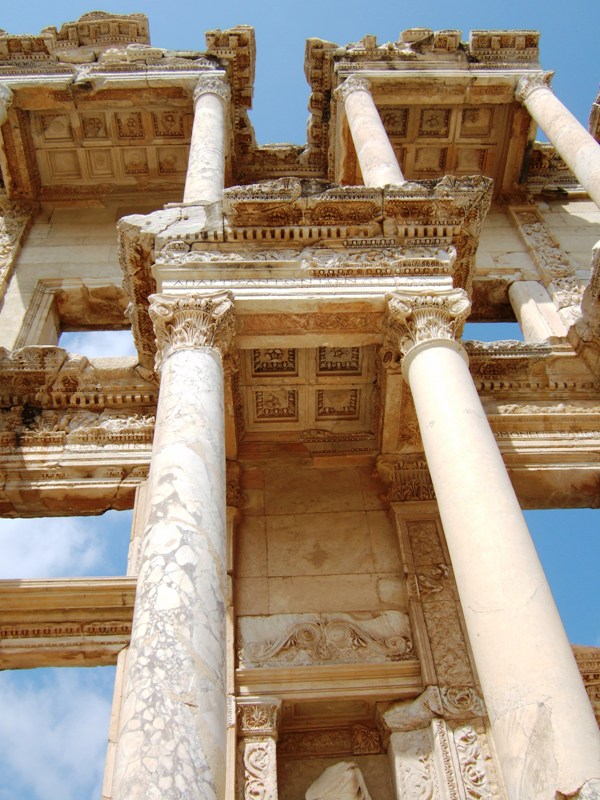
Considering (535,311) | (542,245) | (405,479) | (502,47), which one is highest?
(502,47)

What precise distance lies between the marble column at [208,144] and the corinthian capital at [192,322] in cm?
249

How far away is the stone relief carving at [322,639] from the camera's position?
28.8 ft

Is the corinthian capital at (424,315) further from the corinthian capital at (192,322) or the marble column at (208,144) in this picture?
the marble column at (208,144)

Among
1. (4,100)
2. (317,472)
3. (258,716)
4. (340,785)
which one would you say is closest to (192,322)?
(317,472)

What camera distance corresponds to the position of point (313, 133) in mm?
17609

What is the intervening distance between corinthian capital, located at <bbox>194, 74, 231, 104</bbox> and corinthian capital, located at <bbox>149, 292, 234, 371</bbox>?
7879 millimetres

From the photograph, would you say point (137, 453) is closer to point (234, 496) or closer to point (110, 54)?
point (234, 496)

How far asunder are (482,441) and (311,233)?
3.87m

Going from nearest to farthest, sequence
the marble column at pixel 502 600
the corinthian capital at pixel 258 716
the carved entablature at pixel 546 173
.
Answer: the marble column at pixel 502 600
the corinthian capital at pixel 258 716
the carved entablature at pixel 546 173

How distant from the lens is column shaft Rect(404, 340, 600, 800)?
527 centimetres

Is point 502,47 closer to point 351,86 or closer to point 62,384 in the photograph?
point 351,86

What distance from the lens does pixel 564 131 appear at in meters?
14.1

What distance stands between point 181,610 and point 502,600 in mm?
2370

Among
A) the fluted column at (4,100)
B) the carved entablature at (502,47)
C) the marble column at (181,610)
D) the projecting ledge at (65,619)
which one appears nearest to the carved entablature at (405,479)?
the marble column at (181,610)
